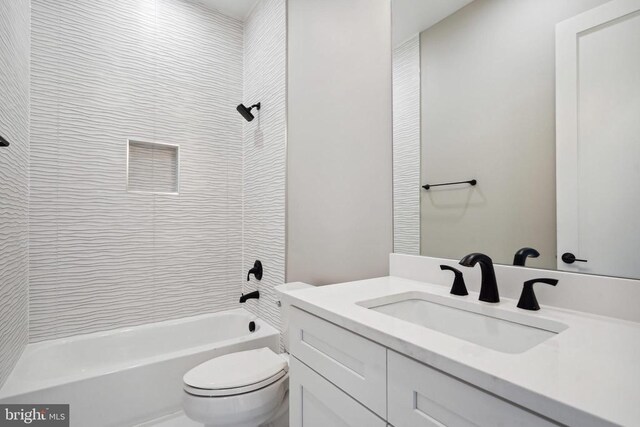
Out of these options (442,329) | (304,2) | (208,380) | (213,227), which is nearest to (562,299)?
(442,329)

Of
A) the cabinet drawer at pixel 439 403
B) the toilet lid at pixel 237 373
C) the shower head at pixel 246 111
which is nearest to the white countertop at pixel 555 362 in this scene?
the cabinet drawer at pixel 439 403

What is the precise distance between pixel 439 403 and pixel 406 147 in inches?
42.7

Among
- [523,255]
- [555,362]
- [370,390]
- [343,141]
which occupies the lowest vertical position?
[370,390]

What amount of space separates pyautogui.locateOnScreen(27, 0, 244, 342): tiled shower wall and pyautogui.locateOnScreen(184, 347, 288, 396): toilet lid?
635 millimetres

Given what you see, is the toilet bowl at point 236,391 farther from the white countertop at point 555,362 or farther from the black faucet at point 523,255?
the black faucet at point 523,255

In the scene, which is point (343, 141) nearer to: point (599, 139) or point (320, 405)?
point (599, 139)

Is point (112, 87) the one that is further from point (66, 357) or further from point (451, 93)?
point (451, 93)

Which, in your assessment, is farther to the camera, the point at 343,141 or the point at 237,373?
the point at 343,141

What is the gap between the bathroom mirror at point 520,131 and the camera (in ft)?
2.51

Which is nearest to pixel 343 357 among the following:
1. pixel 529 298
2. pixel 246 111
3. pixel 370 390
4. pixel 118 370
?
pixel 370 390

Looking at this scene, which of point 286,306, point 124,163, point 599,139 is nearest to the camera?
point 599,139

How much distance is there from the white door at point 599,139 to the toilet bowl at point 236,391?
1.21 meters

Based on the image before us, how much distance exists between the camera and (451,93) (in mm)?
1188

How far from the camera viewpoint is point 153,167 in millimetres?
2105
